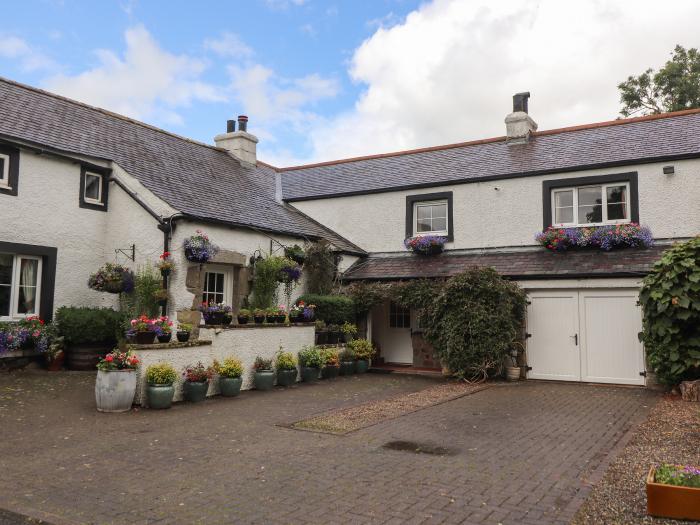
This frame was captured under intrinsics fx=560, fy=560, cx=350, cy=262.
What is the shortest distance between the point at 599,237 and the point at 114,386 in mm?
11214

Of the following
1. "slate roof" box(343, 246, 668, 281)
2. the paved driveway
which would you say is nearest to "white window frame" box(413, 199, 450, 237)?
"slate roof" box(343, 246, 668, 281)

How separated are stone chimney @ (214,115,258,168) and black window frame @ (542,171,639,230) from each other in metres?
9.97

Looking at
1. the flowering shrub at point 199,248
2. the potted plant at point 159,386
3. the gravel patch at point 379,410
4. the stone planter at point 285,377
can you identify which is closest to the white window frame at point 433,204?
the gravel patch at point 379,410

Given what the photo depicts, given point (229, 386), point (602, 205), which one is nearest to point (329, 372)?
point (229, 386)

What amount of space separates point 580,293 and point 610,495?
8786mm

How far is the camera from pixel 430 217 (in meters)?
16.9

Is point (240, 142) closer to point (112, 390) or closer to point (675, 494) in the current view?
point (112, 390)

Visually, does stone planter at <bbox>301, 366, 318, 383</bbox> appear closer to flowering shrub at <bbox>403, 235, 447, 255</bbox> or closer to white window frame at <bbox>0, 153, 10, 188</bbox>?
flowering shrub at <bbox>403, 235, 447, 255</bbox>

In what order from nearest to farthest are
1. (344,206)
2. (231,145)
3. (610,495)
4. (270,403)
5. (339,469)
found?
1. (610,495)
2. (339,469)
3. (270,403)
4. (344,206)
5. (231,145)

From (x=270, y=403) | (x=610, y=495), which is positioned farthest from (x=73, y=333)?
(x=610, y=495)

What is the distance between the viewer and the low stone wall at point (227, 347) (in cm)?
948

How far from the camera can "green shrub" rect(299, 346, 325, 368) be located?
13.0m

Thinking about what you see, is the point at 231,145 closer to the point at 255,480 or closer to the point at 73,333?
the point at 73,333

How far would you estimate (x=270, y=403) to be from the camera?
10109mm
